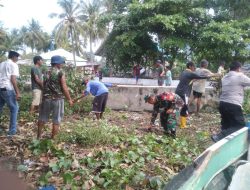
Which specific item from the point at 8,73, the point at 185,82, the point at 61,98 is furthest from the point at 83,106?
the point at 61,98

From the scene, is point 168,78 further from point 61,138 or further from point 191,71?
point 61,138

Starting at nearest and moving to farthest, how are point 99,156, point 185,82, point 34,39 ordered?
point 99,156 < point 185,82 < point 34,39

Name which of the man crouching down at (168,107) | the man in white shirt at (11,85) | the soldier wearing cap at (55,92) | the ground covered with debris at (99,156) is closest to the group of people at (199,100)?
the man crouching down at (168,107)

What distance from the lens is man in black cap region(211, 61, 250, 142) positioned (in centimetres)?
616

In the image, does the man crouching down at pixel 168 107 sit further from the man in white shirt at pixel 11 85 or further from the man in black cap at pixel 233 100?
the man in white shirt at pixel 11 85

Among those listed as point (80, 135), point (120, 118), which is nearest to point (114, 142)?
point (80, 135)

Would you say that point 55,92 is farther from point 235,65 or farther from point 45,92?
point 235,65

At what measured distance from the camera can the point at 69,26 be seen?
44.3 meters

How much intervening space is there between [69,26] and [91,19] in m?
2.96

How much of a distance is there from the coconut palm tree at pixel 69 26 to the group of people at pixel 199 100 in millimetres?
34301

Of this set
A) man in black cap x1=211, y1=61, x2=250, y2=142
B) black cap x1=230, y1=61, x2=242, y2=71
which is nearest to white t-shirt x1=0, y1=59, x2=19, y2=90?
man in black cap x1=211, y1=61, x2=250, y2=142

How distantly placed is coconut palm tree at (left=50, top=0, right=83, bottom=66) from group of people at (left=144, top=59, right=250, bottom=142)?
113 ft

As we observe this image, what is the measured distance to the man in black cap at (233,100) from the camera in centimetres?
616

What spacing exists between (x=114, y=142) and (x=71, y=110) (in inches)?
143
